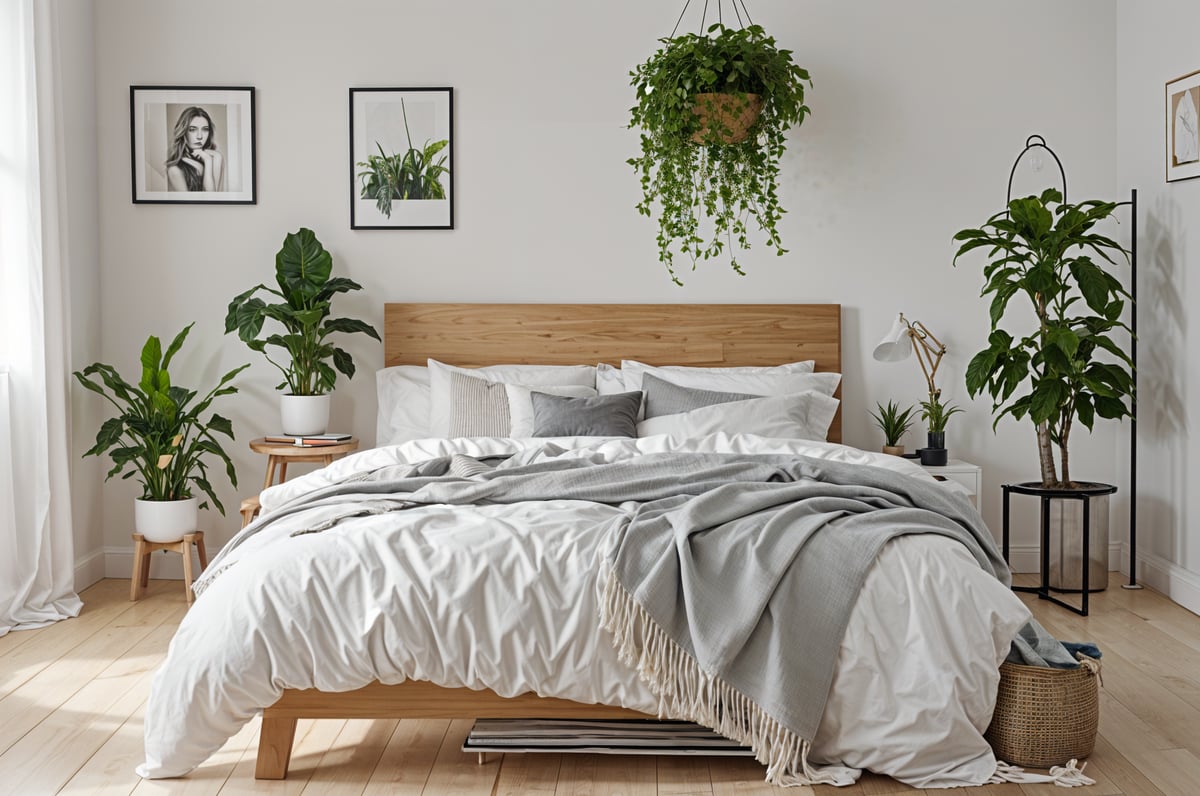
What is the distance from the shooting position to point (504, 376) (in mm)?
4672

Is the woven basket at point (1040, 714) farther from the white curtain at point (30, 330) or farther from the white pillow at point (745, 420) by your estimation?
the white curtain at point (30, 330)

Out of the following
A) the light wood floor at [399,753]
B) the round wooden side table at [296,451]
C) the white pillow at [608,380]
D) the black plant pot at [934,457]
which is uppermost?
the white pillow at [608,380]

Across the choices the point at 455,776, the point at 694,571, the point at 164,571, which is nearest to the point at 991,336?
the point at 694,571

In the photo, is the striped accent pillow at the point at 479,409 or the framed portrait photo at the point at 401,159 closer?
the striped accent pillow at the point at 479,409

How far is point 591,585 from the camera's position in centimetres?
259

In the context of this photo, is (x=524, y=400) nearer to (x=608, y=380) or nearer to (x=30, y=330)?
(x=608, y=380)

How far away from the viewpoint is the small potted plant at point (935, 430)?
15.0 feet

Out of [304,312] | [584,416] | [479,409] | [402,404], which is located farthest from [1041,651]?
[304,312]

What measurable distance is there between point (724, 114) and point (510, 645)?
2604mm

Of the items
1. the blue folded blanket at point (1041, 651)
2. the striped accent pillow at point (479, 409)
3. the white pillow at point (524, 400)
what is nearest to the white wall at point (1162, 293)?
the blue folded blanket at point (1041, 651)

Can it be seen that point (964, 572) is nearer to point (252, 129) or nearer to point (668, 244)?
point (668, 244)

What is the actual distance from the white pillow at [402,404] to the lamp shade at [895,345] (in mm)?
1908

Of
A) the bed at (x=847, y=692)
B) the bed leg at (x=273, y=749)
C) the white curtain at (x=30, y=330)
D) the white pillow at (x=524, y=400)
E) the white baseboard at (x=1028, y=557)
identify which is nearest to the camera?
the bed at (x=847, y=692)

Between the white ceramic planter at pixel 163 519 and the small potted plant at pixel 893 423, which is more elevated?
the small potted plant at pixel 893 423
